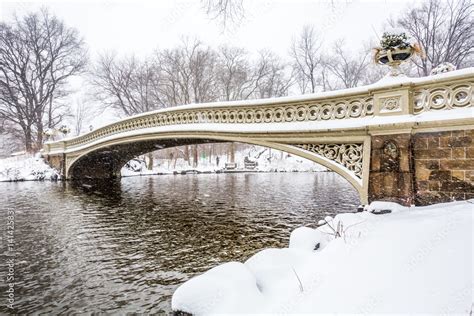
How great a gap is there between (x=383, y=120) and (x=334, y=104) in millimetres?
1243

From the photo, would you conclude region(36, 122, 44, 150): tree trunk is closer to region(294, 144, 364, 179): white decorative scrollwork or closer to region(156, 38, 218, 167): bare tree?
region(156, 38, 218, 167): bare tree

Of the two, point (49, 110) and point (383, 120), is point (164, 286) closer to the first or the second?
point (383, 120)

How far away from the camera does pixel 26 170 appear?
67.9 feet

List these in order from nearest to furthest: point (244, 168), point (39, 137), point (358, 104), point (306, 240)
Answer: point (306, 240) → point (358, 104) → point (39, 137) → point (244, 168)

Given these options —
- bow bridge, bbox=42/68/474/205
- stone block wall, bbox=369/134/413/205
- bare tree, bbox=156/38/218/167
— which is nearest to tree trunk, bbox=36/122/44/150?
bare tree, bbox=156/38/218/167

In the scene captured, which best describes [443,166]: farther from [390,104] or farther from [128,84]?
[128,84]

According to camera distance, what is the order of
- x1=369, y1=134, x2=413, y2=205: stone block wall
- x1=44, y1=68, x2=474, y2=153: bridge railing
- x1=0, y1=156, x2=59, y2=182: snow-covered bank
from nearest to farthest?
x1=44, y1=68, x2=474, y2=153: bridge railing → x1=369, y1=134, x2=413, y2=205: stone block wall → x1=0, y1=156, x2=59, y2=182: snow-covered bank

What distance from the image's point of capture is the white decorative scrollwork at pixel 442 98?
4832 millimetres

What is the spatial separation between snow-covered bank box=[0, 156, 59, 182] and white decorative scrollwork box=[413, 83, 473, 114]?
21.9 metres

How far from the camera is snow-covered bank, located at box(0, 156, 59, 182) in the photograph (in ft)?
64.5

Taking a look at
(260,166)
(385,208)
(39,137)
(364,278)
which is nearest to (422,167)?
(385,208)

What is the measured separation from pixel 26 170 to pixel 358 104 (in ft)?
74.6

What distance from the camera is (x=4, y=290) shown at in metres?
3.60

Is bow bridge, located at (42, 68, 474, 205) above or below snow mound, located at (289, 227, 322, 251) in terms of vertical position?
above
